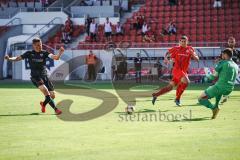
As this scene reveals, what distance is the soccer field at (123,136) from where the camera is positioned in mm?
9898

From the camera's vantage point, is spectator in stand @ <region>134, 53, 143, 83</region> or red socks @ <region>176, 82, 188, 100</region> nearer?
red socks @ <region>176, 82, 188, 100</region>

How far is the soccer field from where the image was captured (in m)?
9.90

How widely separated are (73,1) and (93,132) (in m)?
35.2

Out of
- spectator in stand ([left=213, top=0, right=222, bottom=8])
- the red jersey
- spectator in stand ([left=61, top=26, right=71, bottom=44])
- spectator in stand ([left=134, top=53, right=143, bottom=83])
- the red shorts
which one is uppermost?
spectator in stand ([left=213, top=0, right=222, bottom=8])

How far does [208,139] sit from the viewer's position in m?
11.5

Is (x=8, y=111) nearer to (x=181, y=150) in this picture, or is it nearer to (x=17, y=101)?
(x=17, y=101)

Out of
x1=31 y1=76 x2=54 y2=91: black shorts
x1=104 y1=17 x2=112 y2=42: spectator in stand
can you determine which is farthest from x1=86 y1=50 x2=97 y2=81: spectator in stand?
x1=31 y1=76 x2=54 y2=91: black shorts

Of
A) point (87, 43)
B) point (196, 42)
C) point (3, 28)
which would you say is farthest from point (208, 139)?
point (3, 28)

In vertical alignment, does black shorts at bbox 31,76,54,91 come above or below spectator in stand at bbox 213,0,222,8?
below

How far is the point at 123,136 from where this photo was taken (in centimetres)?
1195

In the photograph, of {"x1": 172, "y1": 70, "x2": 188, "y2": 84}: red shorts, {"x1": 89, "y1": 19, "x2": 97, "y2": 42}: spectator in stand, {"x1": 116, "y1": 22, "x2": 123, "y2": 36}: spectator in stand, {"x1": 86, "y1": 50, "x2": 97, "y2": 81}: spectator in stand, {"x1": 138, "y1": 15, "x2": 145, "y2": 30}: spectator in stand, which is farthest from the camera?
{"x1": 89, "y1": 19, "x2": 97, "y2": 42}: spectator in stand

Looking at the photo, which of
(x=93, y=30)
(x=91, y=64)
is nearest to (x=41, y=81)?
(x=91, y=64)

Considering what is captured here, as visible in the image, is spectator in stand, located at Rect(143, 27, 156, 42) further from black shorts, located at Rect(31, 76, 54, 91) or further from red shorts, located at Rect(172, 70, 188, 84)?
black shorts, located at Rect(31, 76, 54, 91)

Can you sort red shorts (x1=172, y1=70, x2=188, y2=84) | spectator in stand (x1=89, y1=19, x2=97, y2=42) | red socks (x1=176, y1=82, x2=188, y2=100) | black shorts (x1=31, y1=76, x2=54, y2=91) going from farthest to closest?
spectator in stand (x1=89, y1=19, x2=97, y2=42) < red shorts (x1=172, y1=70, x2=188, y2=84) < red socks (x1=176, y1=82, x2=188, y2=100) < black shorts (x1=31, y1=76, x2=54, y2=91)
